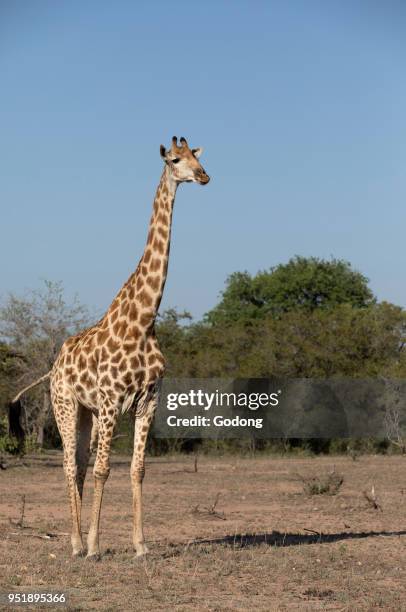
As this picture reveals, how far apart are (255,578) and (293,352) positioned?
69.8ft

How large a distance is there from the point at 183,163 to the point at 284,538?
4.11 m

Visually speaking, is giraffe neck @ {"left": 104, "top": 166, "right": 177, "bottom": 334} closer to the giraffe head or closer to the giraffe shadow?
the giraffe head

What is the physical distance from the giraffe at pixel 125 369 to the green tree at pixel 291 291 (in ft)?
117

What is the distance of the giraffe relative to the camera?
29.4 ft

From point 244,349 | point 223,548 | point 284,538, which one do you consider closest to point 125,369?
point 223,548

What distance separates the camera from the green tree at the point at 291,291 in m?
45.8

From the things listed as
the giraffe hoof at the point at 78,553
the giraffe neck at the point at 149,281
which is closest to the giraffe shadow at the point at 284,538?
the giraffe hoof at the point at 78,553

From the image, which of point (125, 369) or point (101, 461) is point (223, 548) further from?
point (125, 369)

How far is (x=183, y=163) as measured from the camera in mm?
9102

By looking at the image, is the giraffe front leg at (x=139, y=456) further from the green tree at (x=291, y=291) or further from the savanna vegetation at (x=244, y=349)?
the green tree at (x=291, y=291)

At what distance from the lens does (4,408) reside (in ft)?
81.8

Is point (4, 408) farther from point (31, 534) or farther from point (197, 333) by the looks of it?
point (31, 534)

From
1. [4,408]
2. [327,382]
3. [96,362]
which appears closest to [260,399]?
[327,382]

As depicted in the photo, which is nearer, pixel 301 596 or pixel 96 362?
pixel 301 596
